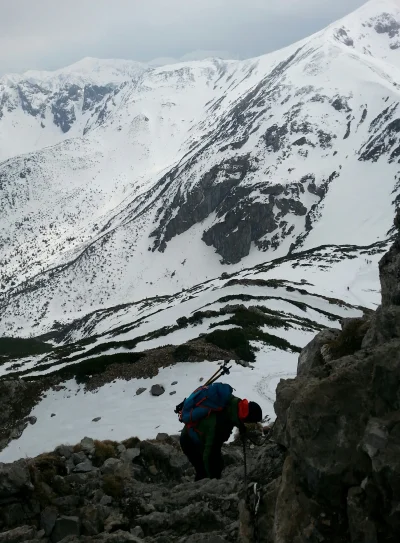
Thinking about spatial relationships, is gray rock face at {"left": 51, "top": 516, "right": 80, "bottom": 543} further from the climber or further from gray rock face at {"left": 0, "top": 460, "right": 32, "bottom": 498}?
the climber

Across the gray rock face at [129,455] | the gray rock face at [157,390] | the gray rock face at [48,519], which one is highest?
the gray rock face at [48,519]

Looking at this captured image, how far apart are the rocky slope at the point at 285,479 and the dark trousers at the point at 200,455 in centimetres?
30

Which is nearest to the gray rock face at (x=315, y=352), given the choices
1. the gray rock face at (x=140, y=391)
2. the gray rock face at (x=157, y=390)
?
the gray rock face at (x=157, y=390)

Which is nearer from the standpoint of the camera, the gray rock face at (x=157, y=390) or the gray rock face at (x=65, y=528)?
the gray rock face at (x=65, y=528)

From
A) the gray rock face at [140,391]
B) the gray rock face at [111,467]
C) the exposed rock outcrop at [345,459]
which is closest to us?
the exposed rock outcrop at [345,459]

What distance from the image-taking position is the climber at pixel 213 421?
776cm

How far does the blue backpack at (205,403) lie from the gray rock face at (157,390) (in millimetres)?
15139

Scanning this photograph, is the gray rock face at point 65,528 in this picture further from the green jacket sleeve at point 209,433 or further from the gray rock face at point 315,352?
the gray rock face at point 315,352

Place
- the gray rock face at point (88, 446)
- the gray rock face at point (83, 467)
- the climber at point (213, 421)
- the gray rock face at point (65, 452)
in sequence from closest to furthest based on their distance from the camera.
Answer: the climber at point (213, 421) < the gray rock face at point (83, 467) < the gray rock face at point (65, 452) < the gray rock face at point (88, 446)

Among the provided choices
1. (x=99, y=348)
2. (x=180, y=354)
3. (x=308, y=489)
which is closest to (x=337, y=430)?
(x=308, y=489)

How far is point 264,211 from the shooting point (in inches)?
7008

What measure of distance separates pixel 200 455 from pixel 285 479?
11.7 ft

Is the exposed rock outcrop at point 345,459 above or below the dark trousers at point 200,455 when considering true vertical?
above

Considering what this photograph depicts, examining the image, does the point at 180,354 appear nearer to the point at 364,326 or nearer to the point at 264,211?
Answer: the point at 364,326
